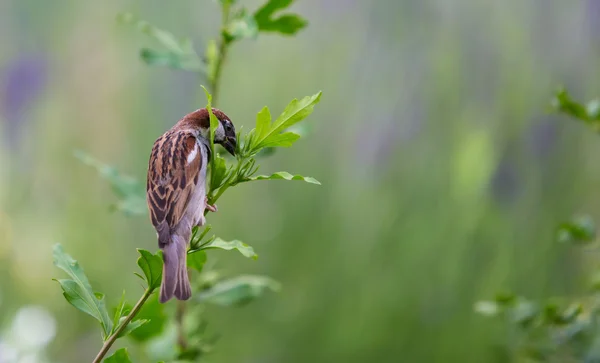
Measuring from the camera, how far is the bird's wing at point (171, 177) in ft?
2.83

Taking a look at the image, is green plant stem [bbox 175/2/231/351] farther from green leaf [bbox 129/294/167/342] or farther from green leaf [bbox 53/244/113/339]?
green leaf [bbox 53/244/113/339]

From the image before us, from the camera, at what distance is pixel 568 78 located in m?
2.18

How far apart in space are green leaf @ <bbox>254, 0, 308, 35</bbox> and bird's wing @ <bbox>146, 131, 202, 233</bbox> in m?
0.19

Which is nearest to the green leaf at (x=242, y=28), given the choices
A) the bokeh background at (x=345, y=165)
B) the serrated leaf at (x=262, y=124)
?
the serrated leaf at (x=262, y=124)

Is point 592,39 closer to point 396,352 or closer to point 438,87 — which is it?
point 438,87

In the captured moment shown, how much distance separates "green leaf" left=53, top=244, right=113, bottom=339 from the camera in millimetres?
666

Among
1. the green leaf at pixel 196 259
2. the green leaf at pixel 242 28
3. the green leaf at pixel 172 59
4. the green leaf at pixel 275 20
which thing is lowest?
the green leaf at pixel 196 259

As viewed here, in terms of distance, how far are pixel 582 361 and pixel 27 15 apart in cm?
213

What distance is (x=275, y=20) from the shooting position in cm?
100

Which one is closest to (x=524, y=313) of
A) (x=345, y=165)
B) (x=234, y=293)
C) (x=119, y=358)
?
(x=234, y=293)

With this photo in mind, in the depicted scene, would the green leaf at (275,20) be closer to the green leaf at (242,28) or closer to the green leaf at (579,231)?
the green leaf at (242,28)

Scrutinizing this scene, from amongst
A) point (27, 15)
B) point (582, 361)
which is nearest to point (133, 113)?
point (27, 15)

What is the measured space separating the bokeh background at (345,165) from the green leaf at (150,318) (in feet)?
3.82

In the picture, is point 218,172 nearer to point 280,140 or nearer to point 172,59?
point 280,140
